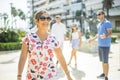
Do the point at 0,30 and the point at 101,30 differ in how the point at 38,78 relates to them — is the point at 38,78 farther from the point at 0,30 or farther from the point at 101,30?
the point at 0,30

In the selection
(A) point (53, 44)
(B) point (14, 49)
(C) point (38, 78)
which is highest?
(A) point (53, 44)

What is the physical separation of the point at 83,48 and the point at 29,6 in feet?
481

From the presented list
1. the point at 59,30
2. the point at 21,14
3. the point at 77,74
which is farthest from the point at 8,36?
the point at 21,14

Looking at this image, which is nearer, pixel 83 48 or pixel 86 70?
pixel 86 70

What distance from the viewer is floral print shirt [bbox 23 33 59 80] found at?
3.98 meters

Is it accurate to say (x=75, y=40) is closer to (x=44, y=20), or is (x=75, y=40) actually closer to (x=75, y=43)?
(x=75, y=43)

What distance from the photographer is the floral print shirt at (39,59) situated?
3.98m

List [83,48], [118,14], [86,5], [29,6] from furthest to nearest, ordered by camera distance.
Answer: [29,6] < [86,5] < [118,14] < [83,48]

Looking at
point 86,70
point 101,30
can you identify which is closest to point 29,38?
point 101,30

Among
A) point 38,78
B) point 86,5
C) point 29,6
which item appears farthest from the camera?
point 29,6

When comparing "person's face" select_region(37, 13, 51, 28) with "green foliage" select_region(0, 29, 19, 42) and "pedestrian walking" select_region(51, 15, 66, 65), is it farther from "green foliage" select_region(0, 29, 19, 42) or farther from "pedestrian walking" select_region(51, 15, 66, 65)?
"green foliage" select_region(0, 29, 19, 42)

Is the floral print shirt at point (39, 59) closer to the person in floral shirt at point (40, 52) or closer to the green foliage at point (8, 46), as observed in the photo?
the person in floral shirt at point (40, 52)

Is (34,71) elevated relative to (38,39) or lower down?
lower down

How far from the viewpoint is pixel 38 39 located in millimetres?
4023
